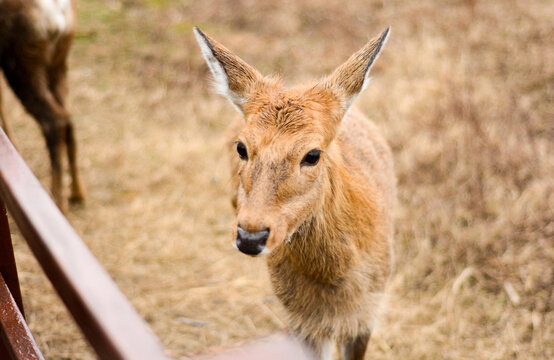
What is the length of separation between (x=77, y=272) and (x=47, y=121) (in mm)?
4421

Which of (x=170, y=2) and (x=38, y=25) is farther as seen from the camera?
(x=170, y=2)

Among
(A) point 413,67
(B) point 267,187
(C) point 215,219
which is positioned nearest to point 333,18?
(A) point 413,67

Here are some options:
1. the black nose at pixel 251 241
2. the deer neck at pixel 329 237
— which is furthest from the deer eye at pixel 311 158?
the black nose at pixel 251 241

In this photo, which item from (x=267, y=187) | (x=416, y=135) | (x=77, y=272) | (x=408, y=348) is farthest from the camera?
(x=416, y=135)

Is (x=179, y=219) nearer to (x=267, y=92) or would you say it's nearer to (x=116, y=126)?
(x=116, y=126)

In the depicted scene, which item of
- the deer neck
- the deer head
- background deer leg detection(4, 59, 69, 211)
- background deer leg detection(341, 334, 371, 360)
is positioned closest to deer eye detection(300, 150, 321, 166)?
the deer head

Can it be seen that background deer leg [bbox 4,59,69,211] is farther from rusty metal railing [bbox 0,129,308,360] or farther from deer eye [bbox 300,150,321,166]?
rusty metal railing [bbox 0,129,308,360]

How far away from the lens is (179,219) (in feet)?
19.5

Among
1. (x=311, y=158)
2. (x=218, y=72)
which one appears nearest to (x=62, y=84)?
(x=218, y=72)

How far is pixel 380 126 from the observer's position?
6.74 meters

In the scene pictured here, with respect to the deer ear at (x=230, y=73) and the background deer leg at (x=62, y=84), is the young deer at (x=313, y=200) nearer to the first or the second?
the deer ear at (x=230, y=73)

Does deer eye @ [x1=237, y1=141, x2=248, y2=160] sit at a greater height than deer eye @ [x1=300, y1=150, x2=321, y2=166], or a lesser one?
lesser

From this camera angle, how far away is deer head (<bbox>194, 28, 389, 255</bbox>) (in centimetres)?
265

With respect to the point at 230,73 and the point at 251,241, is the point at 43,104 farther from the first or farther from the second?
the point at 251,241
